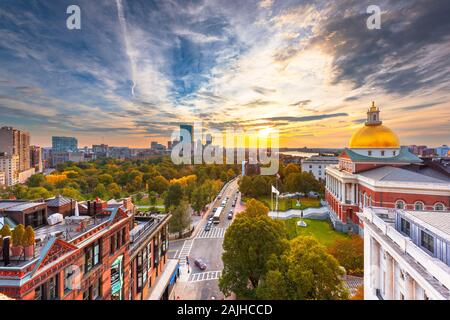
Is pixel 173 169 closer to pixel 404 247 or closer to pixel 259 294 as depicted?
pixel 259 294

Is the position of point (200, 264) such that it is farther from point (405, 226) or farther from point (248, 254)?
point (405, 226)

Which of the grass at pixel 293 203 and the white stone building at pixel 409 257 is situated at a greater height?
the white stone building at pixel 409 257

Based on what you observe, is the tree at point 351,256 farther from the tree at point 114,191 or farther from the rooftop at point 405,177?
the tree at point 114,191

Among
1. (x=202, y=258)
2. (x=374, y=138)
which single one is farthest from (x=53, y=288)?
(x=374, y=138)

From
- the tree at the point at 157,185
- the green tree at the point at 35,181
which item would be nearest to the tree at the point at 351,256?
the tree at the point at 157,185

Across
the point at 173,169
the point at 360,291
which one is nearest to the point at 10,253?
the point at 360,291

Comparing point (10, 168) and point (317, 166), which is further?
point (317, 166)

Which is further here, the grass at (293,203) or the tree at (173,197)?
the grass at (293,203)

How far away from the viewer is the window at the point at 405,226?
7.74 meters

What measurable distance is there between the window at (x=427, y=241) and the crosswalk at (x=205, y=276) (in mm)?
12847

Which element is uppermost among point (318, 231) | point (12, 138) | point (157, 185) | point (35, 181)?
point (12, 138)

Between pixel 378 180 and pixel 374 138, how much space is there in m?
7.97

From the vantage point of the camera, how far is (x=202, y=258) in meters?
19.7

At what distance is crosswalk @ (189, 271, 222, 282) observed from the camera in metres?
16.4
